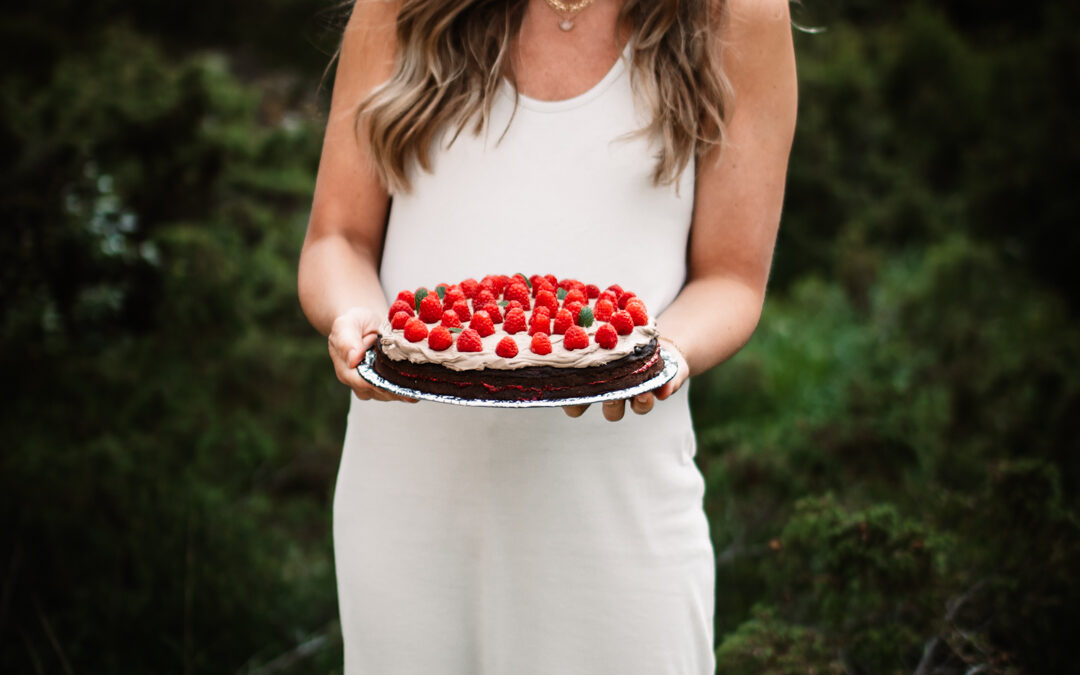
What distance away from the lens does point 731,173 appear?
180cm

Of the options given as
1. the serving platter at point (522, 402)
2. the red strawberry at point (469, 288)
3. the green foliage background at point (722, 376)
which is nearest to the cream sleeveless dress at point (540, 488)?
the red strawberry at point (469, 288)

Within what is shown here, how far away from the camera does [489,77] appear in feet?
5.95

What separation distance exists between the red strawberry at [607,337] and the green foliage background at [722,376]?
3.50 feet

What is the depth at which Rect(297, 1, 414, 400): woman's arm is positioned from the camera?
1840mm

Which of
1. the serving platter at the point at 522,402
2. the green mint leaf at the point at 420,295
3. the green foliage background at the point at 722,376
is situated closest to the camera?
the serving platter at the point at 522,402

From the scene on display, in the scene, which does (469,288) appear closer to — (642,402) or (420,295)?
(420,295)

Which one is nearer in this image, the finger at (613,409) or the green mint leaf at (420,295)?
the finger at (613,409)

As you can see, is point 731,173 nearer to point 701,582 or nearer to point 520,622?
point 701,582

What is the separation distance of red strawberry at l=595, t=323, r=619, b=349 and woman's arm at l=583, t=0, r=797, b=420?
0.40ft

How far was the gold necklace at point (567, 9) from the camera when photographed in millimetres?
1855

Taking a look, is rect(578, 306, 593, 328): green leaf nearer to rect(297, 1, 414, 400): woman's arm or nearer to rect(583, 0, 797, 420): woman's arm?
rect(583, 0, 797, 420): woman's arm

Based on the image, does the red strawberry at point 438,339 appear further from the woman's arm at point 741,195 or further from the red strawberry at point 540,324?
the woman's arm at point 741,195

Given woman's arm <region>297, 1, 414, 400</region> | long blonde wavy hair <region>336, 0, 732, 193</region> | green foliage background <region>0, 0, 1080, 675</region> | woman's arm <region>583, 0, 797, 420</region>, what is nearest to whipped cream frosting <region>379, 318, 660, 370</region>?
woman's arm <region>583, 0, 797, 420</region>

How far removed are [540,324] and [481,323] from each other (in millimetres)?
114
